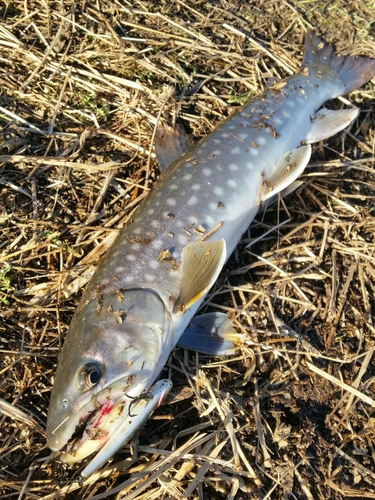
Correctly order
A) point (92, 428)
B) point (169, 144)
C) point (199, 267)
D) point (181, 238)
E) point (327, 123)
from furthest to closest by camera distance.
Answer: point (327, 123)
point (169, 144)
point (181, 238)
point (199, 267)
point (92, 428)

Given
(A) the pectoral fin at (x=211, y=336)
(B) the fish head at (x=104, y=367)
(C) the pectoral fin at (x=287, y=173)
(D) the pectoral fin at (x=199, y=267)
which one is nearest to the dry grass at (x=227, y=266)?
(A) the pectoral fin at (x=211, y=336)

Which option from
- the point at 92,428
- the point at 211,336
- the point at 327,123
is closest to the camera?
the point at 92,428

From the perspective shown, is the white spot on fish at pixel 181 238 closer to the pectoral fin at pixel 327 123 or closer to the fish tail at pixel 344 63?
the pectoral fin at pixel 327 123

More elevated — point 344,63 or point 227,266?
point 344,63

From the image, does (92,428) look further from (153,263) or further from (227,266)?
(227,266)

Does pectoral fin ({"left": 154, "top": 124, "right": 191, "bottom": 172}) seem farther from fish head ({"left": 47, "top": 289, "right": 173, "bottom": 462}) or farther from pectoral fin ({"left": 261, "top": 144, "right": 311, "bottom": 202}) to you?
fish head ({"left": 47, "top": 289, "right": 173, "bottom": 462})

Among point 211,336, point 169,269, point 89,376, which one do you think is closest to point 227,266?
point 211,336

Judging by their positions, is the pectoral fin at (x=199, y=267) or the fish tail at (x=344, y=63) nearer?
the pectoral fin at (x=199, y=267)
